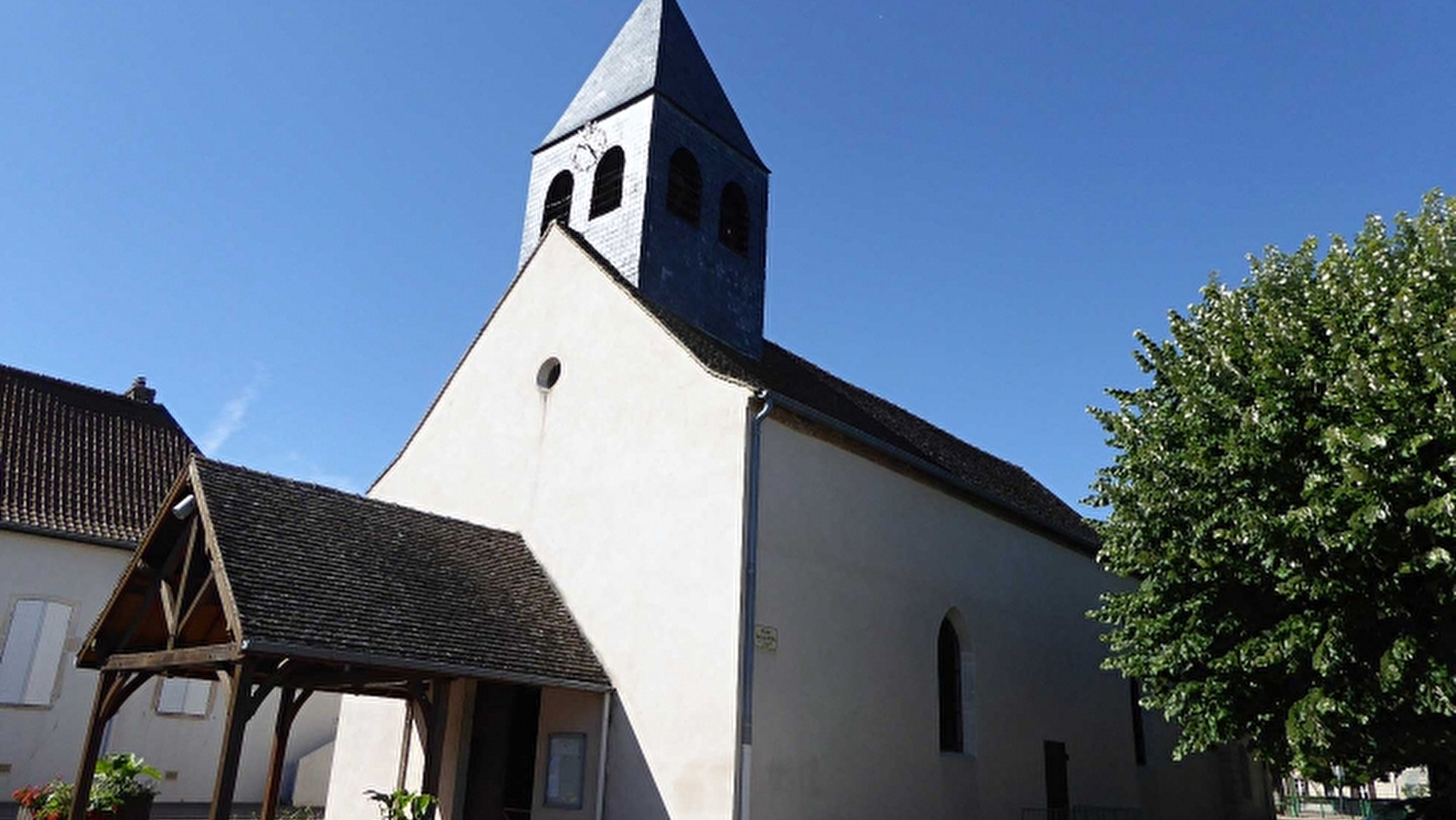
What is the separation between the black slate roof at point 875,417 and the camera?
15.2 m

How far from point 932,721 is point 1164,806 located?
9306 mm

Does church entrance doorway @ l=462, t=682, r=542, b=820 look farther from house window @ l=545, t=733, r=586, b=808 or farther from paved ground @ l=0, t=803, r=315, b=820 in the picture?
paved ground @ l=0, t=803, r=315, b=820

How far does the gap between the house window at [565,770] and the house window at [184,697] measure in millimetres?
10645

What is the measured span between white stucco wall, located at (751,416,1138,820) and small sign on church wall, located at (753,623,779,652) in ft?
0.24

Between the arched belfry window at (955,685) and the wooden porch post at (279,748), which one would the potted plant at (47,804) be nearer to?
the wooden porch post at (279,748)

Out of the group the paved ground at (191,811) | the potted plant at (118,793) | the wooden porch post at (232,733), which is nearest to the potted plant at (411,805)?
the wooden porch post at (232,733)

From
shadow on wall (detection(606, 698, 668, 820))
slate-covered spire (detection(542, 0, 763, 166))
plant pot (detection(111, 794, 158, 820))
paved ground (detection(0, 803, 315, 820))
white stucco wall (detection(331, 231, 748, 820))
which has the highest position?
slate-covered spire (detection(542, 0, 763, 166))

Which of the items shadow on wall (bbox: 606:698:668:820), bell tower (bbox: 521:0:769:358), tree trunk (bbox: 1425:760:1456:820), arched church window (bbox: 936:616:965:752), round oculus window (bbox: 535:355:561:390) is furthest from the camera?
bell tower (bbox: 521:0:769:358)

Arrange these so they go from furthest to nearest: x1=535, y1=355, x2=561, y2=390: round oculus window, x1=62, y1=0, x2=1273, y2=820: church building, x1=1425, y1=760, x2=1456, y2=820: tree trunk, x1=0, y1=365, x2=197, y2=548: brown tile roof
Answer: x1=0, y1=365, x2=197, y2=548: brown tile roof, x1=535, y1=355, x2=561, y2=390: round oculus window, x1=62, y1=0, x2=1273, y2=820: church building, x1=1425, y1=760, x2=1456, y2=820: tree trunk

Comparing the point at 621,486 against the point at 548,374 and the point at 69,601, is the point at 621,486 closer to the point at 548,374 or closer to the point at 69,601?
the point at 548,374

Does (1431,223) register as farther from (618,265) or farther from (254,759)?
(254,759)

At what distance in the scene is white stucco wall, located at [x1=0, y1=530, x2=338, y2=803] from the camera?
1853cm

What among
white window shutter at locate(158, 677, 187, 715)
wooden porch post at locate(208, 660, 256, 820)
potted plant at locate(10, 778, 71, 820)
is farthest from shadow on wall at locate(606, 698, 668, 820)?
white window shutter at locate(158, 677, 187, 715)

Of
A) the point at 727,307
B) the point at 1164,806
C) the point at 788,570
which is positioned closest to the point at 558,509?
the point at 788,570
